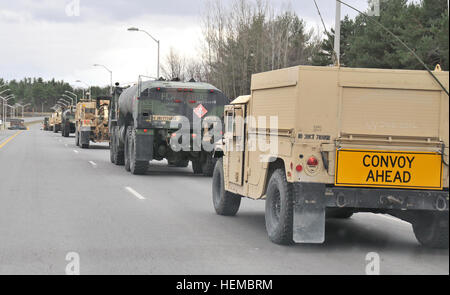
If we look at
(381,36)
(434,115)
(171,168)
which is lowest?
(171,168)

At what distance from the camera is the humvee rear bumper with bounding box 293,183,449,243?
28.6 ft

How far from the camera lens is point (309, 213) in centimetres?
877

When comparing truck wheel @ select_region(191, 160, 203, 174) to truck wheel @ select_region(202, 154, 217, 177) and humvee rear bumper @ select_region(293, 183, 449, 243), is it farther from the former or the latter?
humvee rear bumper @ select_region(293, 183, 449, 243)

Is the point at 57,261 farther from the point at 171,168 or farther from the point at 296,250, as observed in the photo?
the point at 171,168

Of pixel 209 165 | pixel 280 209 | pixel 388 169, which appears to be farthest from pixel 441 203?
pixel 209 165

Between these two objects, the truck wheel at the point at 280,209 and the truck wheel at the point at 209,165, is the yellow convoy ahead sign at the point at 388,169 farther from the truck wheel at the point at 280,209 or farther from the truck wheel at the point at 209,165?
the truck wheel at the point at 209,165

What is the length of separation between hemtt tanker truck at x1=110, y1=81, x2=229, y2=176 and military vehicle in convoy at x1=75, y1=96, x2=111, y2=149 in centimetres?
1452

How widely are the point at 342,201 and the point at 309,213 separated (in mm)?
413

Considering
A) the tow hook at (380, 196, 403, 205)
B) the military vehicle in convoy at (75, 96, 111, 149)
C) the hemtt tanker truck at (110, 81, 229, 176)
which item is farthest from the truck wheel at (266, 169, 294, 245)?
the military vehicle in convoy at (75, 96, 111, 149)

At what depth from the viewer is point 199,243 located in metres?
9.40

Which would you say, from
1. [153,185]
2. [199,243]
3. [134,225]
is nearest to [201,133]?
[153,185]

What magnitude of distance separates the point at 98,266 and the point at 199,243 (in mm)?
1937

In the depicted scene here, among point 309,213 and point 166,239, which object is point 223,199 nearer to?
point 166,239

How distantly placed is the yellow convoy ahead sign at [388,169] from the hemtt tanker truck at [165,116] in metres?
12.4
